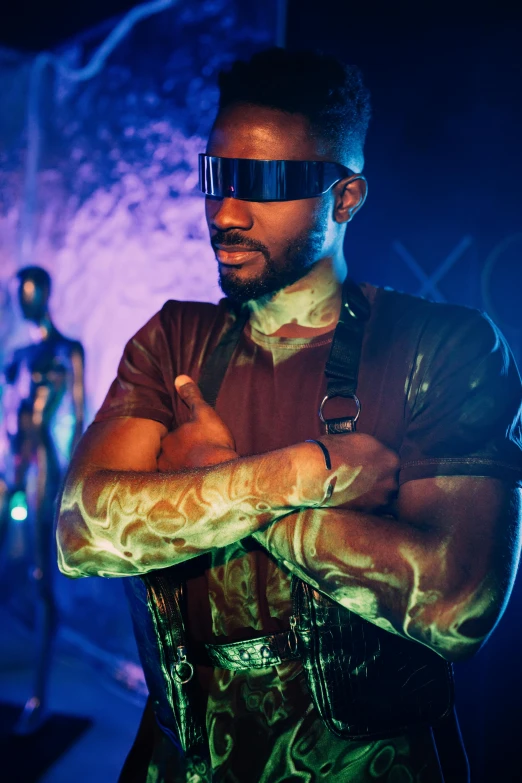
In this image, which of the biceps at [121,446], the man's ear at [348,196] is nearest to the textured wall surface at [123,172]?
the man's ear at [348,196]

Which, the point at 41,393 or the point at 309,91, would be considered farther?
the point at 41,393

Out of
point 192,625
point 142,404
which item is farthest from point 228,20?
point 192,625

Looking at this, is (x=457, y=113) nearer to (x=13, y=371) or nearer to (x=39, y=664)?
(x=13, y=371)

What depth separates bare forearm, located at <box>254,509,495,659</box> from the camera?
1.36 meters

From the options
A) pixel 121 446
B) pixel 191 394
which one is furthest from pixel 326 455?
pixel 121 446

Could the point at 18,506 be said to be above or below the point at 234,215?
below

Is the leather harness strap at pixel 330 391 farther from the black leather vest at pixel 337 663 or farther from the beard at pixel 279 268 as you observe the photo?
the beard at pixel 279 268

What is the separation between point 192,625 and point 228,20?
376cm

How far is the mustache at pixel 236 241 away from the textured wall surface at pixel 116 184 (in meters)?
2.61

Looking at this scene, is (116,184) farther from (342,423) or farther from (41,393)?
(342,423)

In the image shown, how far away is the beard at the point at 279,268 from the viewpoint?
1683 mm

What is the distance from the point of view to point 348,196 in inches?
70.8

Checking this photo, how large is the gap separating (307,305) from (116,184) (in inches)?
156

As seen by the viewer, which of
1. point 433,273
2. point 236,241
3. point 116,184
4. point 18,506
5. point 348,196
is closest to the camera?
point 236,241
